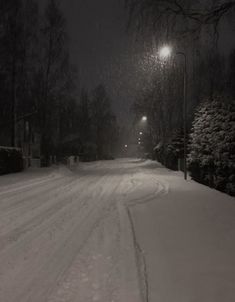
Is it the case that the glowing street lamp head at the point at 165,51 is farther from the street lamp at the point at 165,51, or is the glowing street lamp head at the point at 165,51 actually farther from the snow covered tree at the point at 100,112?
the snow covered tree at the point at 100,112

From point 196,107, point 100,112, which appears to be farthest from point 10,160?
point 100,112

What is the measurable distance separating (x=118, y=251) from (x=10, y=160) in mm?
21920

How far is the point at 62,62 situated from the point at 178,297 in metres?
36.0

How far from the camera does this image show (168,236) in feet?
27.9

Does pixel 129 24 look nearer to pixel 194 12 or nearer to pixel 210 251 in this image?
pixel 194 12

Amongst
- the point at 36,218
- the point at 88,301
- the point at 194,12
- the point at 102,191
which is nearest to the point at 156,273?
the point at 88,301

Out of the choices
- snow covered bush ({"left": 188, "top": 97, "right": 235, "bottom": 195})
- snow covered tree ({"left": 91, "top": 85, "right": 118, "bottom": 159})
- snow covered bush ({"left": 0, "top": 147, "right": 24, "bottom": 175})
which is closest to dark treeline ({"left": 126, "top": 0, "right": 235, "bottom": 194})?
snow covered bush ({"left": 188, "top": 97, "right": 235, "bottom": 195})

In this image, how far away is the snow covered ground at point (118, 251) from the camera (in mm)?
5414

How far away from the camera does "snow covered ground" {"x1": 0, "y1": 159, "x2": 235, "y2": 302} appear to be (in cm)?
541

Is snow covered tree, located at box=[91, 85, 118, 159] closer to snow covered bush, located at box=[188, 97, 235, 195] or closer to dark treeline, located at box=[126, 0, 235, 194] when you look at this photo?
dark treeline, located at box=[126, 0, 235, 194]

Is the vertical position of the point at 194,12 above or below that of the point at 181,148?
above

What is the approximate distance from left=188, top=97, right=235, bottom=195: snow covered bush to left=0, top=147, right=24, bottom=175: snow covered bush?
1169 centimetres

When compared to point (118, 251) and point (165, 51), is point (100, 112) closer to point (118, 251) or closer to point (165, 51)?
point (165, 51)

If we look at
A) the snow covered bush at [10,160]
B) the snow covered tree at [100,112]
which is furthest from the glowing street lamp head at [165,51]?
the snow covered tree at [100,112]
